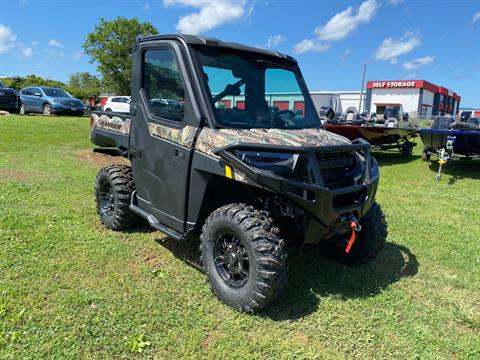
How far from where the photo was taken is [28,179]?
23.8 ft

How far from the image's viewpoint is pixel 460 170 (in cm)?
1080

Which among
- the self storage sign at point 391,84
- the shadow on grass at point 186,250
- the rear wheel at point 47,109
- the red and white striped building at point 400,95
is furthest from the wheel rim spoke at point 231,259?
the self storage sign at point 391,84

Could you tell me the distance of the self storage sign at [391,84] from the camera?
53.6m

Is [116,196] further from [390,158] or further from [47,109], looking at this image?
[47,109]

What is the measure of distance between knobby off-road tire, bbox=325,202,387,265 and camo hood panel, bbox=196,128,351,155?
93 centimetres

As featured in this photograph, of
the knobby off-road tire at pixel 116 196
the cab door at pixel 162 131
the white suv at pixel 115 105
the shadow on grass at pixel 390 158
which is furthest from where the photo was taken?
the white suv at pixel 115 105

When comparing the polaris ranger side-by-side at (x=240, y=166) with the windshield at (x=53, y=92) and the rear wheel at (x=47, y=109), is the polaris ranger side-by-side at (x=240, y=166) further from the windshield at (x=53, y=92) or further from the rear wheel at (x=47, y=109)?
the windshield at (x=53, y=92)

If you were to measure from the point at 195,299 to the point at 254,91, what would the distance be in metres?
2.03

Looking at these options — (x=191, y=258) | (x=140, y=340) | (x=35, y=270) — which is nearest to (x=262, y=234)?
(x=140, y=340)

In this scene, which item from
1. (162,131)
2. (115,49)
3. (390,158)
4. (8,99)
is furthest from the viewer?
(115,49)

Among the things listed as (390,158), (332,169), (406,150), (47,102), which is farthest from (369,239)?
(47,102)

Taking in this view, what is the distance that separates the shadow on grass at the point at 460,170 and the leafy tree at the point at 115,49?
1518 inches

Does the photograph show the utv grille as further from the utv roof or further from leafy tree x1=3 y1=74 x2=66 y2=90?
leafy tree x1=3 y1=74 x2=66 y2=90

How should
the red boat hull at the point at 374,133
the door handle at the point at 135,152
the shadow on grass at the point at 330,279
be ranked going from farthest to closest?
the red boat hull at the point at 374,133
the door handle at the point at 135,152
the shadow on grass at the point at 330,279
